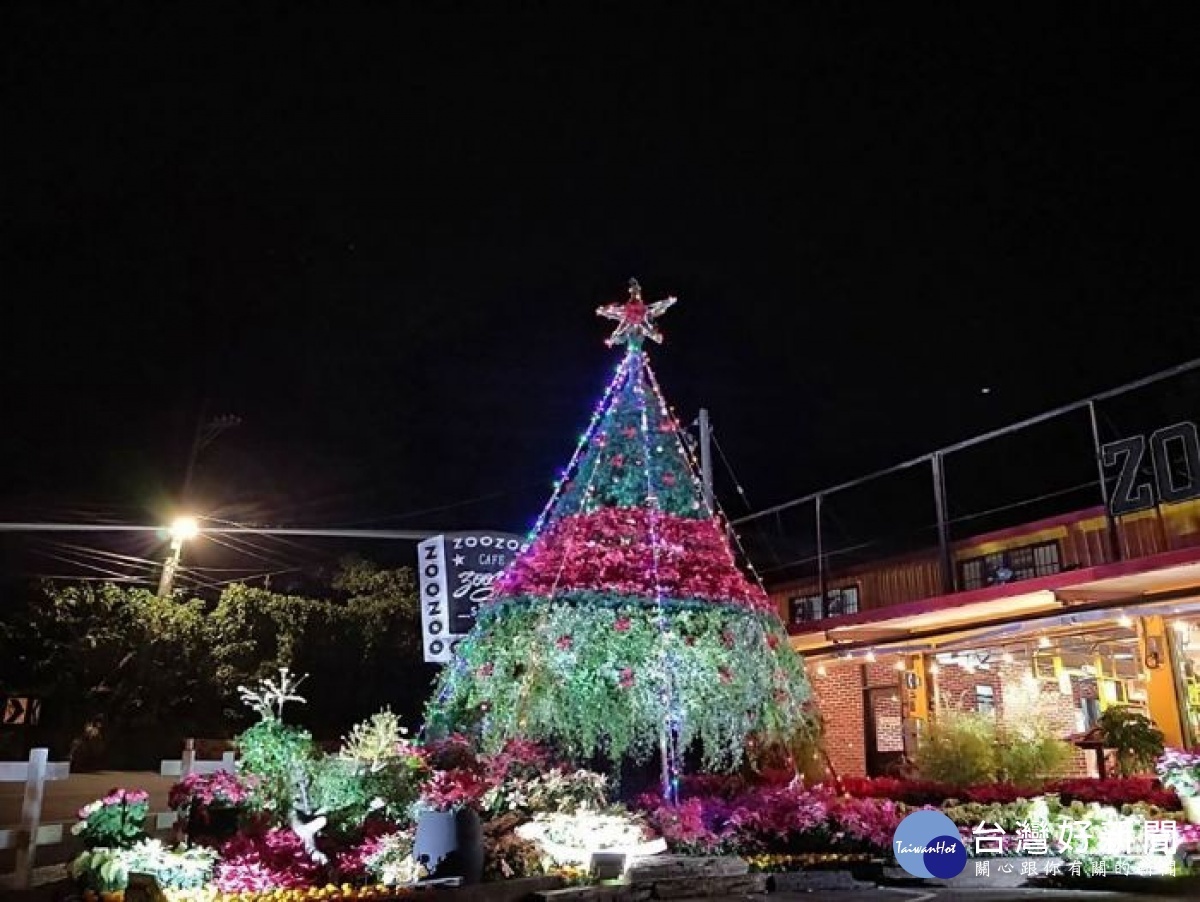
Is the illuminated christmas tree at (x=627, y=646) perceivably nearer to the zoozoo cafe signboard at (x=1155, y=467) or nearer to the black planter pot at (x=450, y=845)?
the black planter pot at (x=450, y=845)

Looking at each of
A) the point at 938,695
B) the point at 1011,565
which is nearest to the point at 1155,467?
the point at 1011,565

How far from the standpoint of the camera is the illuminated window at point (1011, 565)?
16766 millimetres

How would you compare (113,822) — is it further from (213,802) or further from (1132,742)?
(1132,742)

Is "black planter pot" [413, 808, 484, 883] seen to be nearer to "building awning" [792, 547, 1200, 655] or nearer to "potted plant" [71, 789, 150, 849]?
"potted plant" [71, 789, 150, 849]

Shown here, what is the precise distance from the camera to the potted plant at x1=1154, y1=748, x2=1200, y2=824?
10.0m

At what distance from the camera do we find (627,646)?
442 inches

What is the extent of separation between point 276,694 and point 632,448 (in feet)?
17.5

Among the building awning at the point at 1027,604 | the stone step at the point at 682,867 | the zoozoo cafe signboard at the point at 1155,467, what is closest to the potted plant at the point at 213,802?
the stone step at the point at 682,867

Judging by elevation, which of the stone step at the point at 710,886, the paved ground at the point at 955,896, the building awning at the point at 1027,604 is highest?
the building awning at the point at 1027,604

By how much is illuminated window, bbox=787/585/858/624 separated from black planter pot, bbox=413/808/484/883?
37.8 feet

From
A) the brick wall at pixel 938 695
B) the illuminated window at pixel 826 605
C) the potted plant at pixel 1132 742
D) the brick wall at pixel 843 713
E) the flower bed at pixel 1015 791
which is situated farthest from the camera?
the illuminated window at pixel 826 605

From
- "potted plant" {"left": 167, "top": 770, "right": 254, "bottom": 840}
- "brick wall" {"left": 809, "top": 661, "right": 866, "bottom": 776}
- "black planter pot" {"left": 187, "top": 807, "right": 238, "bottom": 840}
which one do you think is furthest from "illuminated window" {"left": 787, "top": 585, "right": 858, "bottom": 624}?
"black planter pot" {"left": 187, "top": 807, "right": 238, "bottom": 840}

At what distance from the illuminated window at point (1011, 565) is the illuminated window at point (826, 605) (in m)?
2.36

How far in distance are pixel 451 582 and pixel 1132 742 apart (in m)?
9.31
